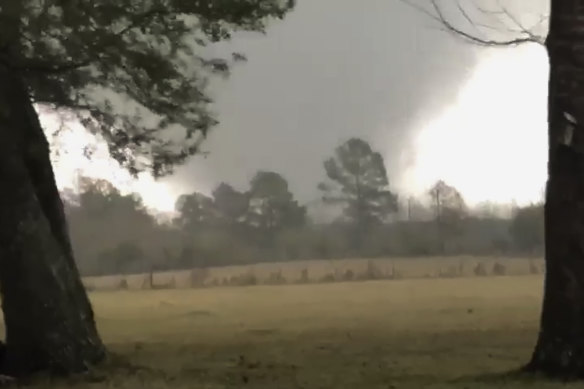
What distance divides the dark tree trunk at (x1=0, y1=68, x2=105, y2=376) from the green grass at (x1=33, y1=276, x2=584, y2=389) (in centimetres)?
15

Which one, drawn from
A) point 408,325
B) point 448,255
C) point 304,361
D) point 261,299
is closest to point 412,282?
point 448,255

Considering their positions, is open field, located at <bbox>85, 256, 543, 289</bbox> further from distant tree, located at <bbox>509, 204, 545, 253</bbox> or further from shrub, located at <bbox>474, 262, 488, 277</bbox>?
distant tree, located at <bbox>509, 204, 545, 253</bbox>

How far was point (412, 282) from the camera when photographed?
645 cm

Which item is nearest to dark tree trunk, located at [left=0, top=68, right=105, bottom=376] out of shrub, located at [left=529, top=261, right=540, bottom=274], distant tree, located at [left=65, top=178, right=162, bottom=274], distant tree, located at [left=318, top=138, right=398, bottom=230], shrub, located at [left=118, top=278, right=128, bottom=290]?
distant tree, located at [left=65, top=178, right=162, bottom=274]

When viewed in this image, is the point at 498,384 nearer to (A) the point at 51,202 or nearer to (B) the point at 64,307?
(B) the point at 64,307

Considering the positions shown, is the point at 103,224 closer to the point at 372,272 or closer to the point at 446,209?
the point at 372,272

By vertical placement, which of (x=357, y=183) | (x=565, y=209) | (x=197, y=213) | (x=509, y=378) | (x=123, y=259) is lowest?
(x=509, y=378)

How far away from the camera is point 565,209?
3061 millimetres

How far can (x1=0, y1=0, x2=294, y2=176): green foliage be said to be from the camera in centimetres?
302

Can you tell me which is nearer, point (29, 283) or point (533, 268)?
point (29, 283)

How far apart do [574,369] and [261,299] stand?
9.45ft

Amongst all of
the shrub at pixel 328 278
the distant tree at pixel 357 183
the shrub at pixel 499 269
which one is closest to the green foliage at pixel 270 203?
the distant tree at pixel 357 183

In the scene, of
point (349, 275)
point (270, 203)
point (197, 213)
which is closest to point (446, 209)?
point (349, 275)

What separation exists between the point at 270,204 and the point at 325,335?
91.3 inches
